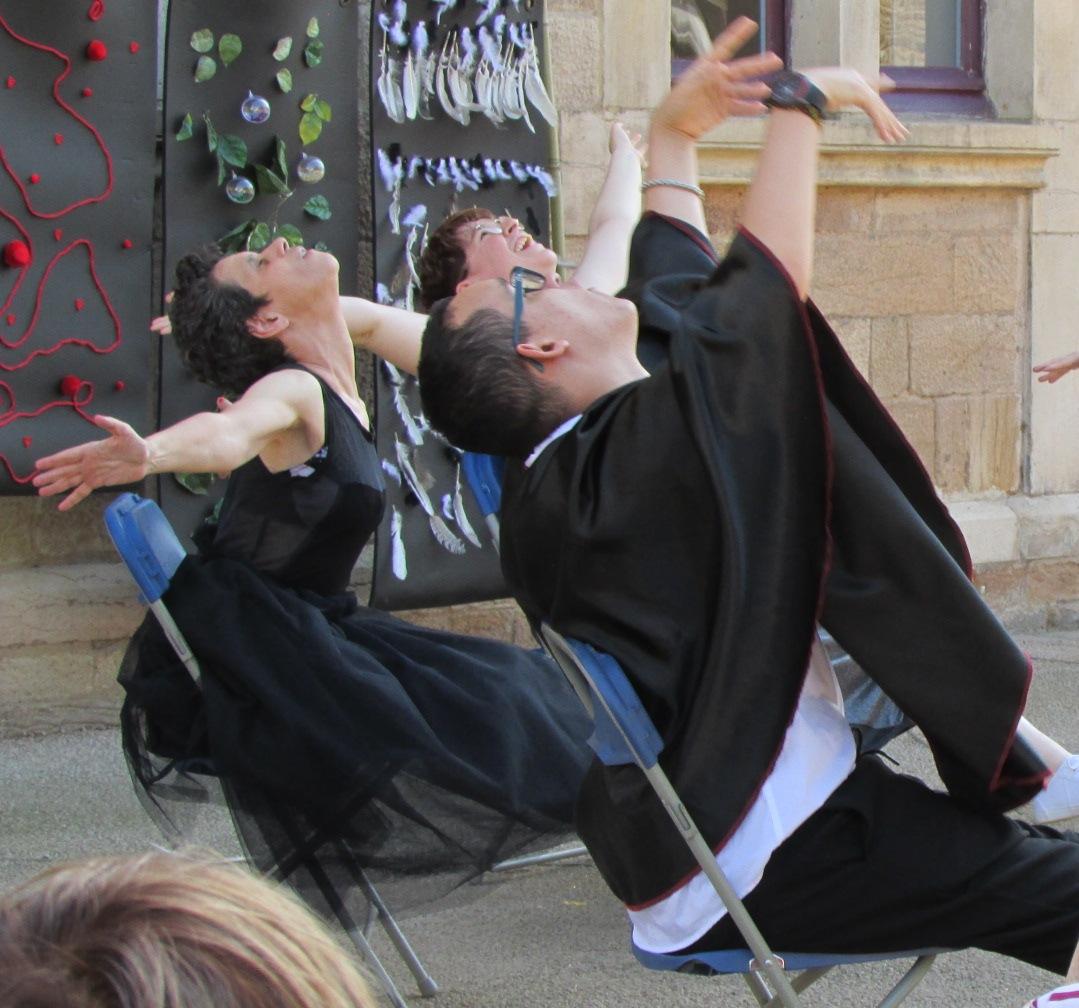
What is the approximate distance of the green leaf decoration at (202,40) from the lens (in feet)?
16.2

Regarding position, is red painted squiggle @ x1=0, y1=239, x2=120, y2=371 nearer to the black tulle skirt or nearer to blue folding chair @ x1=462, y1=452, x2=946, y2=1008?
the black tulle skirt

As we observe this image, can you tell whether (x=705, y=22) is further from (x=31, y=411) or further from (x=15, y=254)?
(x=31, y=411)

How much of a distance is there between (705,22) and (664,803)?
16.2 feet

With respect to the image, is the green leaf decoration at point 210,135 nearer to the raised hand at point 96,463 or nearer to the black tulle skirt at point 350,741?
the black tulle skirt at point 350,741

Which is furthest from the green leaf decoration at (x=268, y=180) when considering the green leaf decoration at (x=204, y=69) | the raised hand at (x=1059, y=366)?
the raised hand at (x=1059, y=366)

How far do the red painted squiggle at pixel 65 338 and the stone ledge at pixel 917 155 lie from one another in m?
2.24

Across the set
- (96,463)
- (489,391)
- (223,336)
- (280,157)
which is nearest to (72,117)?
(280,157)

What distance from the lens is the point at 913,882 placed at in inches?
83.5

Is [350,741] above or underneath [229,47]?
underneath

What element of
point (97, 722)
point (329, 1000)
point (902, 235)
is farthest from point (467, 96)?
point (329, 1000)

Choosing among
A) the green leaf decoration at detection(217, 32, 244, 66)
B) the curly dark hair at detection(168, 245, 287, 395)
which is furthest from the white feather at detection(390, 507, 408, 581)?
the curly dark hair at detection(168, 245, 287, 395)

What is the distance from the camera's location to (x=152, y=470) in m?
2.88

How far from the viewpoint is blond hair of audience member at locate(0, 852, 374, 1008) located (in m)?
0.83

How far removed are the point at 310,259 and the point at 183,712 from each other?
3.24 ft
